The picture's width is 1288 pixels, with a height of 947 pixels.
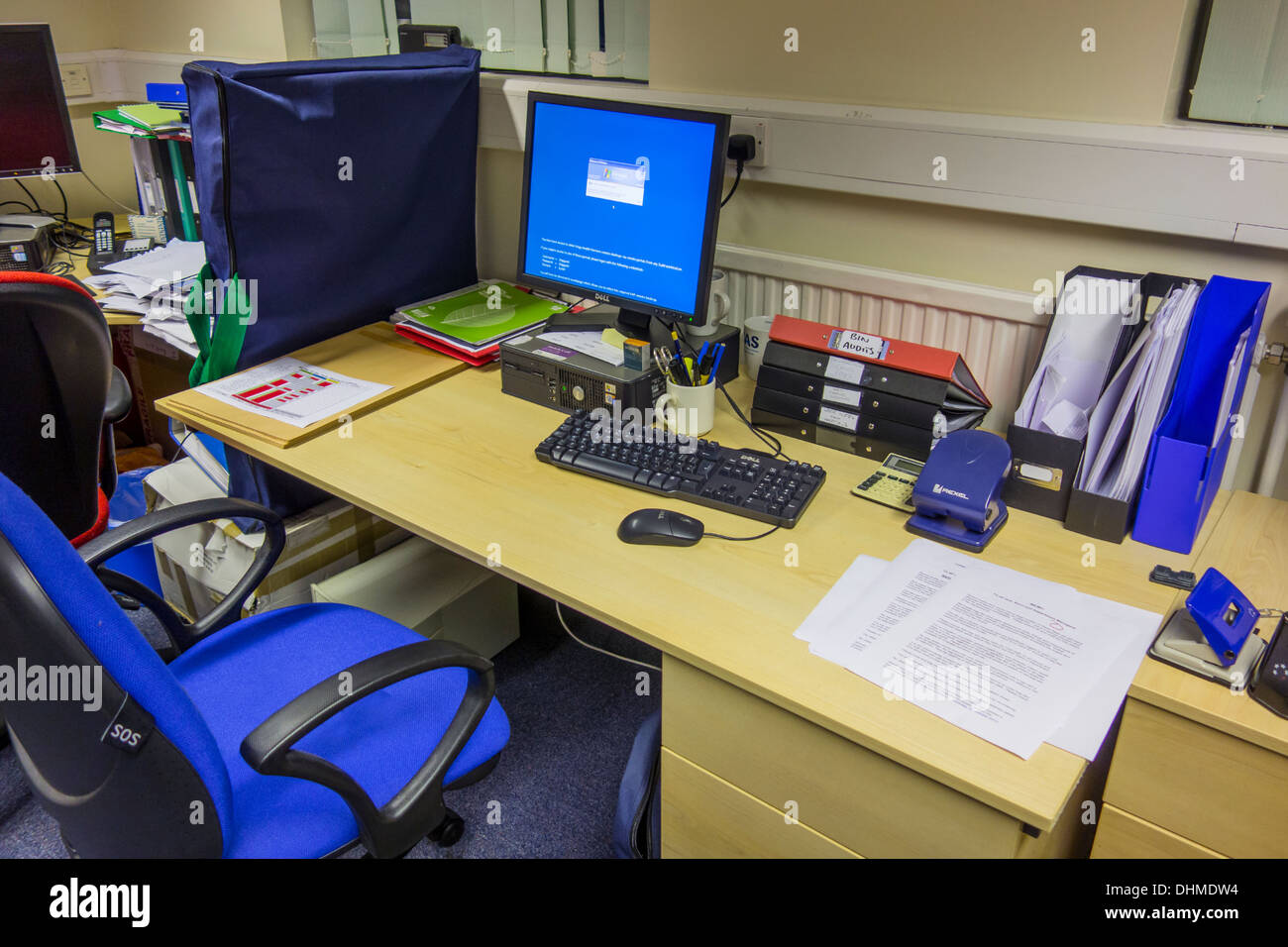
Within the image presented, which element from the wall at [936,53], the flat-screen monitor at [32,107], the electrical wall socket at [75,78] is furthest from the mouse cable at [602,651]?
the electrical wall socket at [75,78]

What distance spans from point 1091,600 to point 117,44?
330cm

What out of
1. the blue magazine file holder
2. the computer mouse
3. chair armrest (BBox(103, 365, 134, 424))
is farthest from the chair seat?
the blue magazine file holder

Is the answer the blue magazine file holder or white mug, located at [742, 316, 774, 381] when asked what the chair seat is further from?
the blue magazine file holder

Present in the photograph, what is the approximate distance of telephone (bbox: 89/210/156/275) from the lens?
2.45m

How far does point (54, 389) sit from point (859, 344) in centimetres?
140

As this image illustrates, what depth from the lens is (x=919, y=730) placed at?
3.27 feet

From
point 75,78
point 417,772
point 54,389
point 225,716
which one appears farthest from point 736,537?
point 75,78

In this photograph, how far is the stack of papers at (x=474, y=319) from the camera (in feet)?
6.18

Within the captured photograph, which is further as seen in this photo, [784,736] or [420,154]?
[420,154]

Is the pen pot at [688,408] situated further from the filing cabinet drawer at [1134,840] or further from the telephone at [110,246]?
the telephone at [110,246]

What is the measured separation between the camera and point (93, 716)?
0.92 metres

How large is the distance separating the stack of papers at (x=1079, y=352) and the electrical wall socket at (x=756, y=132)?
627mm
